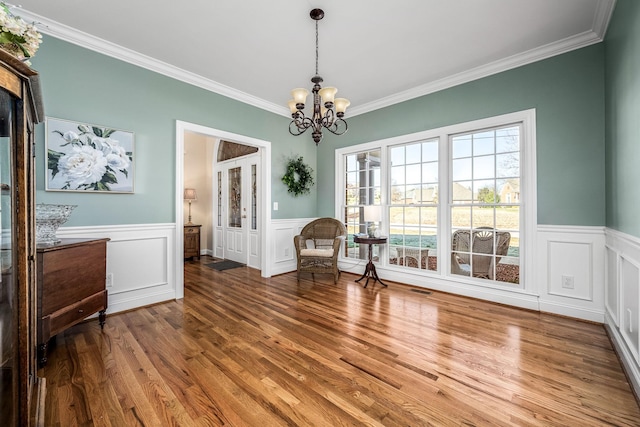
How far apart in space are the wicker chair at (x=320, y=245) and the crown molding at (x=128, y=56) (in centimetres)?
216

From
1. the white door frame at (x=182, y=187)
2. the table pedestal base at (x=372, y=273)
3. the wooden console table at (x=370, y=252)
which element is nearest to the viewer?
the white door frame at (x=182, y=187)

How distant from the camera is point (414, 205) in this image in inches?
156

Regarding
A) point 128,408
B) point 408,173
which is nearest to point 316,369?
point 128,408

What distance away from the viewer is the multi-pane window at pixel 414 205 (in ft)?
12.4

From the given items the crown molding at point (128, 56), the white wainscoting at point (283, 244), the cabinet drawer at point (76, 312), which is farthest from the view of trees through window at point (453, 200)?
the cabinet drawer at point (76, 312)

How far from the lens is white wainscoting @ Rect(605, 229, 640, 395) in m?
1.72

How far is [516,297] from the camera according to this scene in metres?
3.07

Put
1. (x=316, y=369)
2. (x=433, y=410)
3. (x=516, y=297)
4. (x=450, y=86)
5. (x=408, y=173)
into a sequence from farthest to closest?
(x=408, y=173) → (x=450, y=86) → (x=516, y=297) → (x=316, y=369) → (x=433, y=410)

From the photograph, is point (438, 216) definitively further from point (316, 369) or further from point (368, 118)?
point (316, 369)

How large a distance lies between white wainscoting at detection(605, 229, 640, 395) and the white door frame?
390cm

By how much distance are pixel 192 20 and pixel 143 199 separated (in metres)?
1.93

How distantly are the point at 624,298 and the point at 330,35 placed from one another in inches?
129

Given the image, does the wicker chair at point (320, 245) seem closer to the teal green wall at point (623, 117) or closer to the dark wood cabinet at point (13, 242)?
the teal green wall at point (623, 117)

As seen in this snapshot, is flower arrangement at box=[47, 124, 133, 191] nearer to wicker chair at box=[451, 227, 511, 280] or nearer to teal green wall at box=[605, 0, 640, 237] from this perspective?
wicker chair at box=[451, 227, 511, 280]
